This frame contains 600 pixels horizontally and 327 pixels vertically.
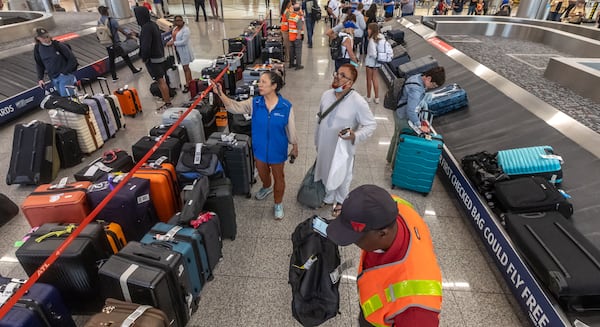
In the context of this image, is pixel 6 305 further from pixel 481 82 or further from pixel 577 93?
pixel 577 93

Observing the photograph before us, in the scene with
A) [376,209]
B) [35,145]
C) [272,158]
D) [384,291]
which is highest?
[376,209]

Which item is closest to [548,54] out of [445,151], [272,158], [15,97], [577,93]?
[577,93]

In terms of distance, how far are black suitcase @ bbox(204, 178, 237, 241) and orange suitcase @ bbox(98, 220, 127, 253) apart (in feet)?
2.69

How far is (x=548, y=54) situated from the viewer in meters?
8.84

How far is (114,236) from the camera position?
2.88 meters

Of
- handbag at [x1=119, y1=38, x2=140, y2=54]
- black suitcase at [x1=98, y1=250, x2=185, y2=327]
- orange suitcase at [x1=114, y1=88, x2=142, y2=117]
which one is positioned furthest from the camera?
handbag at [x1=119, y1=38, x2=140, y2=54]

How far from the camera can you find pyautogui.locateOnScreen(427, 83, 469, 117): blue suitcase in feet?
19.2

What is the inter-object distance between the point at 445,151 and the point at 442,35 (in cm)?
793

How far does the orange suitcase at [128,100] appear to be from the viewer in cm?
637

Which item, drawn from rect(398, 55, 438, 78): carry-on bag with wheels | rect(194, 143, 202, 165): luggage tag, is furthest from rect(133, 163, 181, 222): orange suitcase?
rect(398, 55, 438, 78): carry-on bag with wheels

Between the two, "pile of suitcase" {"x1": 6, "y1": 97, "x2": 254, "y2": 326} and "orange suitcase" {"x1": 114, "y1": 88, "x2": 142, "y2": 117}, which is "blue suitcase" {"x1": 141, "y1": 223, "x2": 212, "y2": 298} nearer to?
"pile of suitcase" {"x1": 6, "y1": 97, "x2": 254, "y2": 326}

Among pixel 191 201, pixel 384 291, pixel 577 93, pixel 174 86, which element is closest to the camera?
pixel 384 291

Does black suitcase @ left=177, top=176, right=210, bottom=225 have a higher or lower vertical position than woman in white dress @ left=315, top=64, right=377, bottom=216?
lower

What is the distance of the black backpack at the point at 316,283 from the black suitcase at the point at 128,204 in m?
1.83
